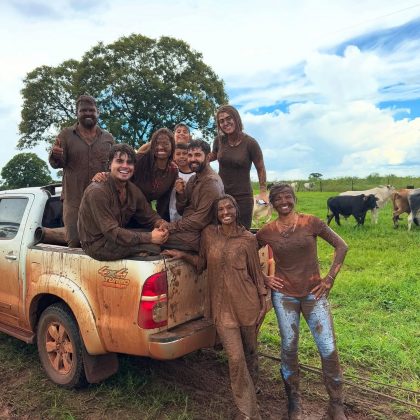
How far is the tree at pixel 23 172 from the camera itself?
86.8 feet

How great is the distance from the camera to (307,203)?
22.0 metres

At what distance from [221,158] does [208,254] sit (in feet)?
5.41

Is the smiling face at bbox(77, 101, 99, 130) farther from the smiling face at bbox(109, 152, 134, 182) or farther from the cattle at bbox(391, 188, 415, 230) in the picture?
the cattle at bbox(391, 188, 415, 230)

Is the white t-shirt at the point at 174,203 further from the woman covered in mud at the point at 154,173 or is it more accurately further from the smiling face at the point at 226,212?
Answer: the smiling face at the point at 226,212

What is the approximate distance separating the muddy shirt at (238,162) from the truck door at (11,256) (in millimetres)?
2090

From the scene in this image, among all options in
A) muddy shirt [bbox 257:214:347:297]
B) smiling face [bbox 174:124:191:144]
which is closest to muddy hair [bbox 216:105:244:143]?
smiling face [bbox 174:124:191:144]

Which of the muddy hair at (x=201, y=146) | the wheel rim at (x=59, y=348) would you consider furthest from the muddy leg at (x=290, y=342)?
the wheel rim at (x=59, y=348)

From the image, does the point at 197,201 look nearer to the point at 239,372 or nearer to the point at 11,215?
the point at 239,372

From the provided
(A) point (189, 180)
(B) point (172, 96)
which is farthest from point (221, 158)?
(B) point (172, 96)

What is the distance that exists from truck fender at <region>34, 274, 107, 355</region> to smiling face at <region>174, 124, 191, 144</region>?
1878 mm

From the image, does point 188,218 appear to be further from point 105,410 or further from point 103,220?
point 105,410

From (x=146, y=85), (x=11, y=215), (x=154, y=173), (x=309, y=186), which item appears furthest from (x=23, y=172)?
(x=154, y=173)

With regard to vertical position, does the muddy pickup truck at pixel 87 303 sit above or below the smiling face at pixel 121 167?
below

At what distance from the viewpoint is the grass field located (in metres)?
3.61
